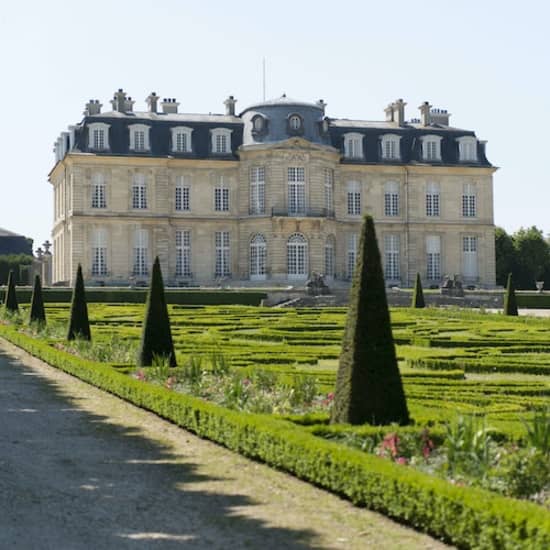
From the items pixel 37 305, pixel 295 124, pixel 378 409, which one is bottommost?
pixel 378 409

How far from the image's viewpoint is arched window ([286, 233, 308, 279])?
148 feet

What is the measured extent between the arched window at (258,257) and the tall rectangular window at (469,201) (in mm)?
10060

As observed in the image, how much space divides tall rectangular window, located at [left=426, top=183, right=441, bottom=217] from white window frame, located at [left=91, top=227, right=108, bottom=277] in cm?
1511

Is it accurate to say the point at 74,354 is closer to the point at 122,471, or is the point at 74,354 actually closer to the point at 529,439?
the point at 122,471

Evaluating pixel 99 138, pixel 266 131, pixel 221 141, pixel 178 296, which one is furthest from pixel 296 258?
pixel 99 138

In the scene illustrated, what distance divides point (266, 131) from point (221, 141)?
2373 millimetres

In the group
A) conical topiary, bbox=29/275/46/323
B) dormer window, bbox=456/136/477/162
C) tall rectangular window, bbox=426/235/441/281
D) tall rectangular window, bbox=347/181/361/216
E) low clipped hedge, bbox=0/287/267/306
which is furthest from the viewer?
dormer window, bbox=456/136/477/162

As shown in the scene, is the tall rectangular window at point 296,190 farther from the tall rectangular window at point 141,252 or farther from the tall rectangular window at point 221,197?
the tall rectangular window at point 141,252

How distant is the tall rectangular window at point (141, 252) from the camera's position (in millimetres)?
45406

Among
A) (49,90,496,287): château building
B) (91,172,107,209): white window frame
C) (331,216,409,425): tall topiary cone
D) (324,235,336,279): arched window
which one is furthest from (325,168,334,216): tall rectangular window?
(331,216,409,425): tall topiary cone

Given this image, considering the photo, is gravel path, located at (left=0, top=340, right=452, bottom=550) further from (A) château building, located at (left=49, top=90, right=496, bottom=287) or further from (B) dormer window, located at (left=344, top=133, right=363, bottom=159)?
(B) dormer window, located at (left=344, top=133, right=363, bottom=159)

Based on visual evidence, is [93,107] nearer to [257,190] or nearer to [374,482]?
[257,190]

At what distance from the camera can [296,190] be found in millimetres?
45250

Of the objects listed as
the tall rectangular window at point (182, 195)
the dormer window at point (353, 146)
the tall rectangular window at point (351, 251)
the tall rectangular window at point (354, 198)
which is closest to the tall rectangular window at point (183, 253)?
the tall rectangular window at point (182, 195)
